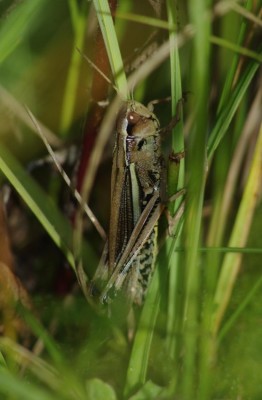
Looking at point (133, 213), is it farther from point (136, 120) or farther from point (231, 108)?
point (231, 108)

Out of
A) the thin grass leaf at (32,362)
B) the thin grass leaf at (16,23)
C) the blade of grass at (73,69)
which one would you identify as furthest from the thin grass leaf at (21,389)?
the blade of grass at (73,69)

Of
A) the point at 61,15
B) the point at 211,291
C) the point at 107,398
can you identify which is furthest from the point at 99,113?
the point at 107,398

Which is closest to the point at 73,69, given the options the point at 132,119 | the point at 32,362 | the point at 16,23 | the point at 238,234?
the point at 132,119

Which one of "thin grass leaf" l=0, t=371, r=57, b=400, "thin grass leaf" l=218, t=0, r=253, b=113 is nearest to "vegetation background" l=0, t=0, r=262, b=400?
"thin grass leaf" l=218, t=0, r=253, b=113

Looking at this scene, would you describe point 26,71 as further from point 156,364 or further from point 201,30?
point 201,30

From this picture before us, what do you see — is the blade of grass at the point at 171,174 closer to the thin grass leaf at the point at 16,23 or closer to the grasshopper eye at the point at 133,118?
the grasshopper eye at the point at 133,118
